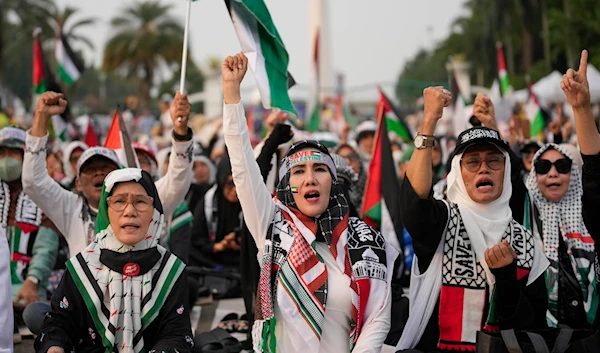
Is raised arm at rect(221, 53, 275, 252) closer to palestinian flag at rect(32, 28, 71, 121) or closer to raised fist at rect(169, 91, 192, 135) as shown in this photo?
raised fist at rect(169, 91, 192, 135)

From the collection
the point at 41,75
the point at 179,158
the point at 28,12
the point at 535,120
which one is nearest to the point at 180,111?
the point at 179,158

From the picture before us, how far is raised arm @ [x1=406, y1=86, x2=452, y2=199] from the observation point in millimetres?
3527

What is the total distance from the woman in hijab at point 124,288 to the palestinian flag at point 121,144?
83.2 inches

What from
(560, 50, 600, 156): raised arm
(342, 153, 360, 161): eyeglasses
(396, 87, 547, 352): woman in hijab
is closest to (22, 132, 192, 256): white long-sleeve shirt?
(396, 87, 547, 352): woman in hijab

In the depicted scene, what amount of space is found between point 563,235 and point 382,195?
2.36m

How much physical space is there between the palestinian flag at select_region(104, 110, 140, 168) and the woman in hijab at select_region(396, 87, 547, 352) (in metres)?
2.71

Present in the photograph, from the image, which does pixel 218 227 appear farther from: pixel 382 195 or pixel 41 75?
pixel 41 75

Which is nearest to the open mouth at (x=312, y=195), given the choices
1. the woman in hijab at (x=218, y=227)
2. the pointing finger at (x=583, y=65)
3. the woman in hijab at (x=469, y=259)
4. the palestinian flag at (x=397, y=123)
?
the woman in hijab at (x=469, y=259)

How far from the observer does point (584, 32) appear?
87.8ft

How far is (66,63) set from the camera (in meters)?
12.4

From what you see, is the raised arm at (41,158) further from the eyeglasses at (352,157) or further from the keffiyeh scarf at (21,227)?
the eyeglasses at (352,157)

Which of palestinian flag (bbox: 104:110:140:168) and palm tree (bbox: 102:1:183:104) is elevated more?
palm tree (bbox: 102:1:183:104)

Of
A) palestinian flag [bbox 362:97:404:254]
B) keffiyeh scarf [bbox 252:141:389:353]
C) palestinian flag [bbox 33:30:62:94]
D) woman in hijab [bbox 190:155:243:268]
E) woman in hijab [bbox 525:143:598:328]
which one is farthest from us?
palestinian flag [bbox 33:30:62:94]

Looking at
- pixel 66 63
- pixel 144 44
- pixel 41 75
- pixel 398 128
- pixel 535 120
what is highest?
pixel 144 44
